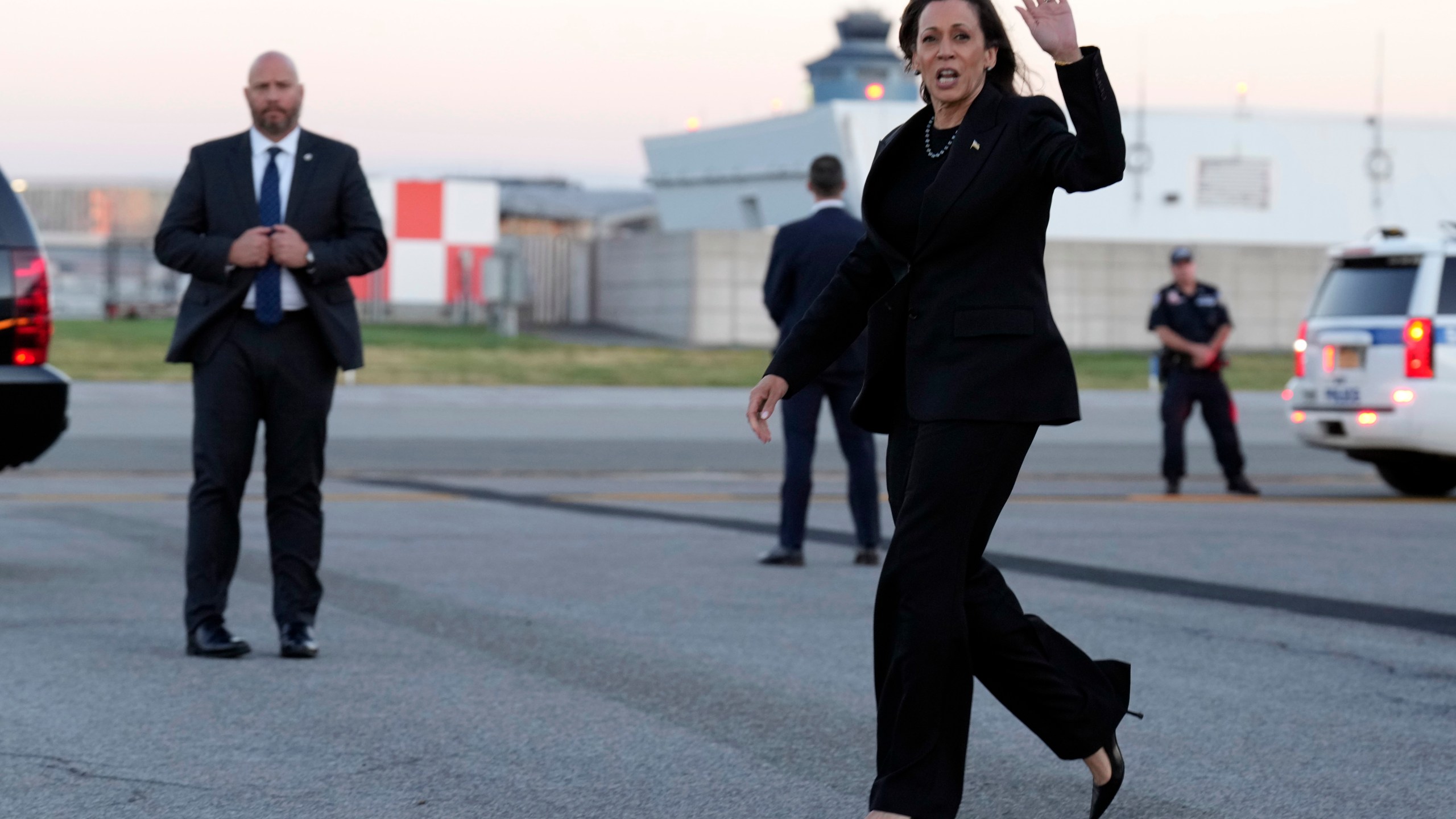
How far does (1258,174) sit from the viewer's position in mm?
50469

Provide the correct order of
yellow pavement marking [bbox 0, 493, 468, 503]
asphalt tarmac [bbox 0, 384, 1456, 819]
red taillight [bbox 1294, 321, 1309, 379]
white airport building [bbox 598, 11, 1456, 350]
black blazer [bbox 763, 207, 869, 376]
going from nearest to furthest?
asphalt tarmac [bbox 0, 384, 1456, 819]
black blazer [bbox 763, 207, 869, 376]
yellow pavement marking [bbox 0, 493, 468, 503]
red taillight [bbox 1294, 321, 1309, 379]
white airport building [bbox 598, 11, 1456, 350]

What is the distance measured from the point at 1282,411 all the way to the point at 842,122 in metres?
24.4

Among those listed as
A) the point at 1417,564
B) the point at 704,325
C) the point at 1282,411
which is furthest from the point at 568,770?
the point at 704,325

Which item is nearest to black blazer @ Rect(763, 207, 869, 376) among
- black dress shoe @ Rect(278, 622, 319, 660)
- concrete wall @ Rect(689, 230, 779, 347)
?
black dress shoe @ Rect(278, 622, 319, 660)

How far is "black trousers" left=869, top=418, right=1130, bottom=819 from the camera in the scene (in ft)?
12.9

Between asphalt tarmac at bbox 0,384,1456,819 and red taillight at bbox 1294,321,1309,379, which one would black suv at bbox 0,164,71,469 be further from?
red taillight at bbox 1294,321,1309,379

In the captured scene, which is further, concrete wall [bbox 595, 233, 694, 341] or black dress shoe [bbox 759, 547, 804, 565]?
concrete wall [bbox 595, 233, 694, 341]

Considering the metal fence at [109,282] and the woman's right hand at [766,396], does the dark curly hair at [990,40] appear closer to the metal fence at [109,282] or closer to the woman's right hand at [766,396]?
the woman's right hand at [766,396]

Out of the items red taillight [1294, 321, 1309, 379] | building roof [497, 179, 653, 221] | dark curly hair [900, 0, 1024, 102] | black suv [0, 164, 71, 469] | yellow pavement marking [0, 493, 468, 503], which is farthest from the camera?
building roof [497, 179, 653, 221]

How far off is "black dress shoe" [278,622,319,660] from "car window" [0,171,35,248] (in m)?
2.54

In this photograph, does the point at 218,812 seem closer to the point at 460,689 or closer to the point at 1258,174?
the point at 460,689

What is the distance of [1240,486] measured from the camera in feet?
45.4

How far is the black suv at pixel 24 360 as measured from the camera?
7828 millimetres

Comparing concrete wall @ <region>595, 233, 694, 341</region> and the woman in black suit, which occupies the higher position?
the woman in black suit
